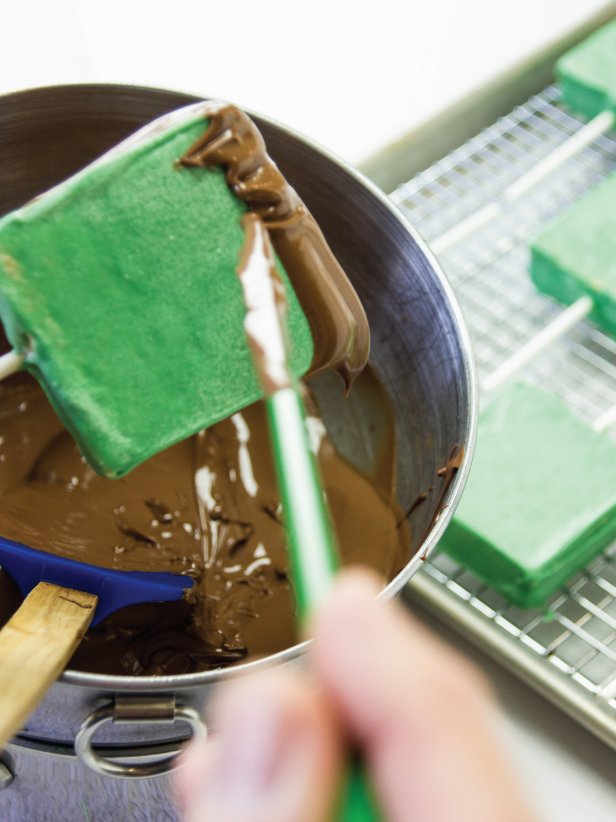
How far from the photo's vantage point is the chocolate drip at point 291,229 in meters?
0.75

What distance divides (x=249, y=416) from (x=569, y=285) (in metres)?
0.48

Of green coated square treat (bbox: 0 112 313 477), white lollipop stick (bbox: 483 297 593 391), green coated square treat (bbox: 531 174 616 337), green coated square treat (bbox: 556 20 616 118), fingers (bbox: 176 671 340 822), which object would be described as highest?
fingers (bbox: 176 671 340 822)

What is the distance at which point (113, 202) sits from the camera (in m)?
0.73

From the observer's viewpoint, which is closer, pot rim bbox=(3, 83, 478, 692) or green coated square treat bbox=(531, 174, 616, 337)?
pot rim bbox=(3, 83, 478, 692)

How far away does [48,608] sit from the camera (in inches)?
28.3

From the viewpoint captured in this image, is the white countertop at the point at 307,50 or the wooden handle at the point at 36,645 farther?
the white countertop at the point at 307,50

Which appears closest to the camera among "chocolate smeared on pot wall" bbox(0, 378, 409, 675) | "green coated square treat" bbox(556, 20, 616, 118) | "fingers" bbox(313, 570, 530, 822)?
"fingers" bbox(313, 570, 530, 822)

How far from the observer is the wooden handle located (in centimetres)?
59

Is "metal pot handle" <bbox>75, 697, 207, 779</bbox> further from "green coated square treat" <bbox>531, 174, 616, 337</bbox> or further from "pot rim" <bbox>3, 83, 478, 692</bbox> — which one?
"green coated square treat" <bbox>531, 174, 616, 337</bbox>

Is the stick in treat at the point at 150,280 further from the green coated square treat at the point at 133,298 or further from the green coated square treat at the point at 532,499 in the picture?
the green coated square treat at the point at 532,499

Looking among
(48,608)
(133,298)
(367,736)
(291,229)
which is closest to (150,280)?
(133,298)

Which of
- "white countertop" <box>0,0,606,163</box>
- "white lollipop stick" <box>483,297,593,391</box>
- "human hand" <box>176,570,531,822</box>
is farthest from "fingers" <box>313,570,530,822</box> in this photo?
"white countertop" <box>0,0,606,163</box>

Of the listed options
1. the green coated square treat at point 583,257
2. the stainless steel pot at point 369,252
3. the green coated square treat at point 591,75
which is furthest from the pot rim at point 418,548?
the green coated square treat at point 591,75

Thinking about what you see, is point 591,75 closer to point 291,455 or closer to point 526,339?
point 526,339
